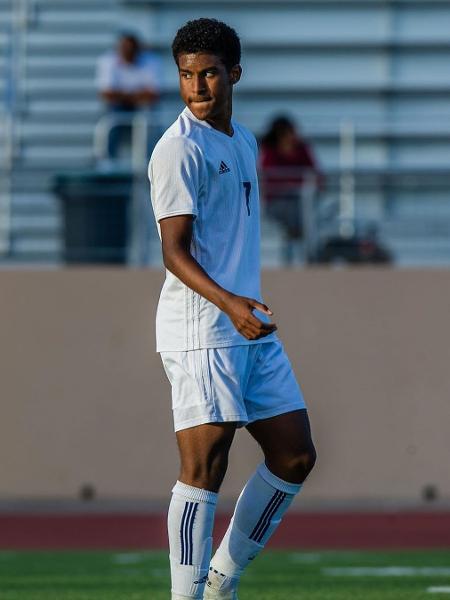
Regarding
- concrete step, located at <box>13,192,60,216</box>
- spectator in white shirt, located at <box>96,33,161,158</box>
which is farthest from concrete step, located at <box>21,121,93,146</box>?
concrete step, located at <box>13,192,60,216</box>

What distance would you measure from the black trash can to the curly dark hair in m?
6.88

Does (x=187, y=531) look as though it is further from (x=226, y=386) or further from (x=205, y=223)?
(x=205, y=223)

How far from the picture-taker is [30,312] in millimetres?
12758

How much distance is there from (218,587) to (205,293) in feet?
3.93

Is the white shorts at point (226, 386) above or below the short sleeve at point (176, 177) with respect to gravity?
below

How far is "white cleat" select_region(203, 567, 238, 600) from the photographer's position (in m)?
5.64

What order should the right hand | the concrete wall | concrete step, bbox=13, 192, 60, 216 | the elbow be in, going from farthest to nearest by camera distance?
1. concrete step, bbox=13, 192, 60, 216
2. the concrete wall
3. the elbow
4. the right hand

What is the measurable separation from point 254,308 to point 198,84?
0.85 meters

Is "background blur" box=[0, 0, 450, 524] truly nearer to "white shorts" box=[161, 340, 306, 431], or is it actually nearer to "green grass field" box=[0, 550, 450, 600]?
"green grass field" box=[0, 550, 450, 600]

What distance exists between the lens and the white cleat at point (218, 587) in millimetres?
5641

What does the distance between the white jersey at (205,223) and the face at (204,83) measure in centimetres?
6

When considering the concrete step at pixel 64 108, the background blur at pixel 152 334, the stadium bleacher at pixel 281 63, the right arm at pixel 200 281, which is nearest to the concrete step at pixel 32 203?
the background blur at pixel 152 334

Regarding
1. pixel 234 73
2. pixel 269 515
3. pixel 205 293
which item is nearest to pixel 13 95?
pixel 234 73

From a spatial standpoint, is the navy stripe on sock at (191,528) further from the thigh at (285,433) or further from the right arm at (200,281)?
the right arm at (200,281)
